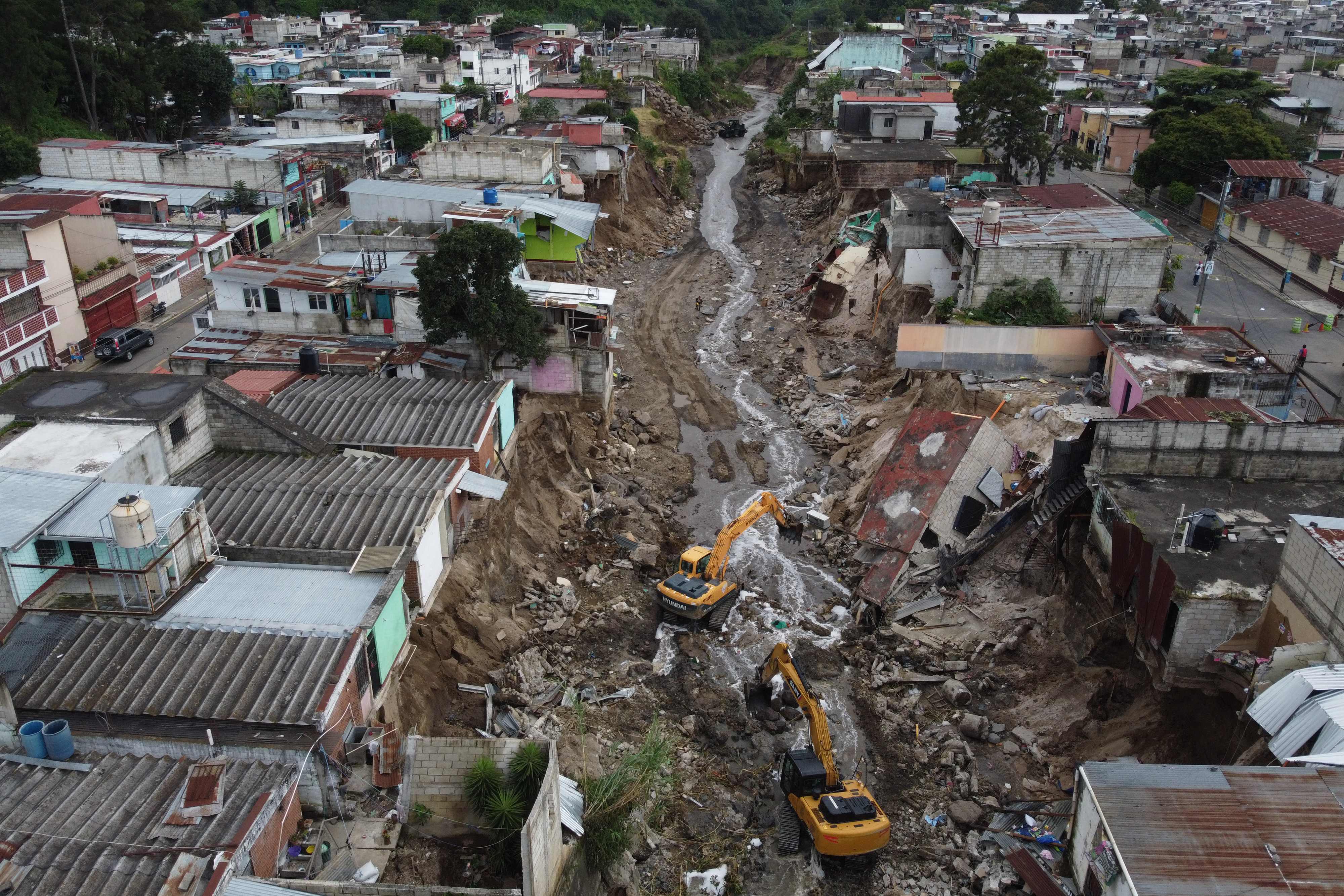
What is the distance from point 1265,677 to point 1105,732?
4043 mm

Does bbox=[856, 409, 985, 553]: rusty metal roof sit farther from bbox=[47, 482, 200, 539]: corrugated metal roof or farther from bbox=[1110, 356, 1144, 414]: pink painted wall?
bbox=[47, 482, 200, 539]: corrugated metal roof

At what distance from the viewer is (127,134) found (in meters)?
62.9

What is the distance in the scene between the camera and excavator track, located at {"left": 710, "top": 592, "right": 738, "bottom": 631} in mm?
25328

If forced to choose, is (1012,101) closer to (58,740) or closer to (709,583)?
(709,583)

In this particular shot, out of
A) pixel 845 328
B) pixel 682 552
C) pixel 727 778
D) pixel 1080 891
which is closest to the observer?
pixel 1080 891

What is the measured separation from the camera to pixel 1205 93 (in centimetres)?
6162

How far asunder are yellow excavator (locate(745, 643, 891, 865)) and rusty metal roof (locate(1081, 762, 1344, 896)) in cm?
466

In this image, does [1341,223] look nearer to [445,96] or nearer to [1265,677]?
[1265,677]

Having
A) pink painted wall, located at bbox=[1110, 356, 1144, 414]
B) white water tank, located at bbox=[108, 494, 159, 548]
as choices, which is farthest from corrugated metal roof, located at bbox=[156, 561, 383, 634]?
pink painted wall, located at bbox=[1110, 356, 1144, 414]

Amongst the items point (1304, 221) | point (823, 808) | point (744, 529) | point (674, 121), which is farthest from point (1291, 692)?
point (674, 121)

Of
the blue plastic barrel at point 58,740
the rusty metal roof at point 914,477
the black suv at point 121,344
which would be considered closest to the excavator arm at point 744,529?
the rusty metal roof at point 914,477

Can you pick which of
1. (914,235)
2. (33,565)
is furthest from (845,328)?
(33,565)

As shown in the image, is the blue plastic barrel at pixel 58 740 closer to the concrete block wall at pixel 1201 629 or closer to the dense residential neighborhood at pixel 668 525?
the dense residential neighborhood at pixel 668 525

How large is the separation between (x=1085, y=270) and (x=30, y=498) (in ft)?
103
